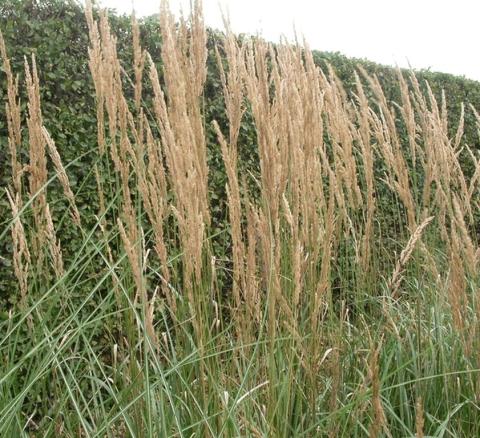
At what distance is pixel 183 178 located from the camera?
179 centimetres

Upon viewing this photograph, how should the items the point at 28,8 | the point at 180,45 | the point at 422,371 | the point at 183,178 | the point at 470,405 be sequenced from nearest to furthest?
1. the point at 183,178
2. the point at 180,45
3. the point at 470,405
4. the point at 422,371
5. the point at 28,8

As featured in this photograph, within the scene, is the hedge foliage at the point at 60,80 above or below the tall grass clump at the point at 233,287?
above

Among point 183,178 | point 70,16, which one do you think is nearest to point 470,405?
point 183,178

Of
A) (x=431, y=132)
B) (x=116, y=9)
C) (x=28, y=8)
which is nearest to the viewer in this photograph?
(x=431, y=132)

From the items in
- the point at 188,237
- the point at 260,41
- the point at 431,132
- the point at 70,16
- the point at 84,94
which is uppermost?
the point at 70,16

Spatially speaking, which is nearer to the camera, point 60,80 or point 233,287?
point 233,287

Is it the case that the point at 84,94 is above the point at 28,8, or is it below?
below

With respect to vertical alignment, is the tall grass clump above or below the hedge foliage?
below

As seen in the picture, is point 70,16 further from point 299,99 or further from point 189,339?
point 189,339

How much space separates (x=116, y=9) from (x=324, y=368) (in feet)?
11.8

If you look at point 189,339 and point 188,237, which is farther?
point 189,339

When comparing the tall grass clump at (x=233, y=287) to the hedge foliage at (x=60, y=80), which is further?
the hedge foliage at (x=60, y=80)

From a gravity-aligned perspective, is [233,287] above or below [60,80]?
below

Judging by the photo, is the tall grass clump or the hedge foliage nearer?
the tall grass clump
